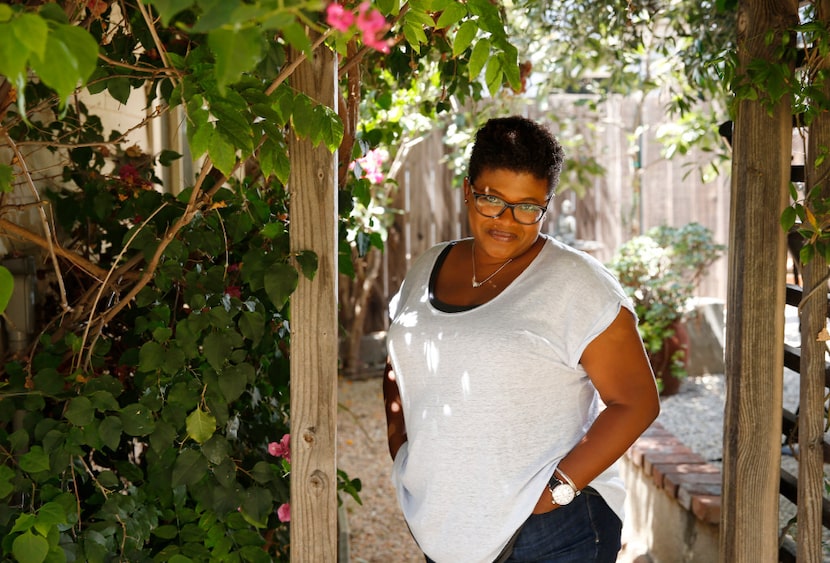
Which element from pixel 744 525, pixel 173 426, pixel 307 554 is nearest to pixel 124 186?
pixel 173 426

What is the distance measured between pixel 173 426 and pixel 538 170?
0.95 meters

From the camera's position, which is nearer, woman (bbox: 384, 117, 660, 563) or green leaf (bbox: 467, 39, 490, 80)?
green leaf (bbox: 467, 39, 490, 80)

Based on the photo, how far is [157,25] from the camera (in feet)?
7.27

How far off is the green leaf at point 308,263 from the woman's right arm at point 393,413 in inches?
15.4

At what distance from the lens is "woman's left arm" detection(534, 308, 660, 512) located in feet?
6.12

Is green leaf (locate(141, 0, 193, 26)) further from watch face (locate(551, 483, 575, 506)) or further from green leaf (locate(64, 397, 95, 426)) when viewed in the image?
watch face (locate(551, 483, 575, 506))

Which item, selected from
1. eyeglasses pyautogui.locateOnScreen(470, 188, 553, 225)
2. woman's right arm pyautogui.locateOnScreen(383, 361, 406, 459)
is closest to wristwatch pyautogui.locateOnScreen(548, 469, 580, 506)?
woman's right arm pyautogui.locateOnScreen(383, 361, 406, 459)

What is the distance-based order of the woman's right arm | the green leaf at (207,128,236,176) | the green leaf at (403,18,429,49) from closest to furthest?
the green leaf at (207,128,236,176) < the green leaf at (403,18,429,49) < the woman's right arm

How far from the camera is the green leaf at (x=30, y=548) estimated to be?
1710 millimetres

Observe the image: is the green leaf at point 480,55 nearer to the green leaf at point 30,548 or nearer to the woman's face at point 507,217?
the woman's face at point 507,217

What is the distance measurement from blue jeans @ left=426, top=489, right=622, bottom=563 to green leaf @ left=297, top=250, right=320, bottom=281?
68cm

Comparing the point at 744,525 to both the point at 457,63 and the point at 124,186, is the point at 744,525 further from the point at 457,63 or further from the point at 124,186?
the point at 124,186

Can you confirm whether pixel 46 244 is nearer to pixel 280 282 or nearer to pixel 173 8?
pixel 280 282

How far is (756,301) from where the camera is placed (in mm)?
2387
